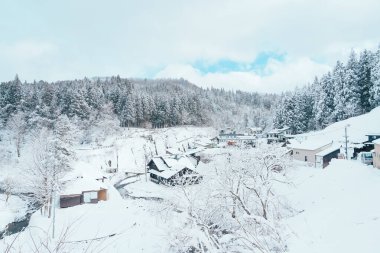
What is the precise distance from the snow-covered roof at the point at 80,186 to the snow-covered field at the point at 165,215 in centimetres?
212

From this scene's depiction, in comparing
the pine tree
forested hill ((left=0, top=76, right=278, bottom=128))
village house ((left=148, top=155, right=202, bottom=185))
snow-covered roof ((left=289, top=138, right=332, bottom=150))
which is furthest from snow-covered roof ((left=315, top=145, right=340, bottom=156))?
forested hill ((left=0, top=76, right=278, bottom=128))

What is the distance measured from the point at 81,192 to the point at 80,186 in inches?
36.2

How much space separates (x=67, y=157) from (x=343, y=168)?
33.6 meters

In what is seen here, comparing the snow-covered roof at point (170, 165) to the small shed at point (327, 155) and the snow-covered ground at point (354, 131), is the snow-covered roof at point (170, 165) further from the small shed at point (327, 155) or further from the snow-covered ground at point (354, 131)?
the snow-covered ground at point (354, 131)

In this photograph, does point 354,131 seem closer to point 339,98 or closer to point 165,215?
point 339,98

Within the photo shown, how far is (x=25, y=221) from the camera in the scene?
3006 centimetres

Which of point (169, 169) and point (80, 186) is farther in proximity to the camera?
point (169, 169)

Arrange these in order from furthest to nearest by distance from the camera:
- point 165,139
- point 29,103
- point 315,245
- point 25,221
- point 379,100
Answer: point 165,139 → point 29,103 → point 379,100 → point 25,221 → point 315,245

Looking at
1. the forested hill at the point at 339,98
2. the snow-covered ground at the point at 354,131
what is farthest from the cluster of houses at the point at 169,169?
the forested hill at the point at 339,98

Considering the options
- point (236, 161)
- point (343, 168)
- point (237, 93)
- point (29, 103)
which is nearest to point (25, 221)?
point (236, 161)

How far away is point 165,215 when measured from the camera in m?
22.1

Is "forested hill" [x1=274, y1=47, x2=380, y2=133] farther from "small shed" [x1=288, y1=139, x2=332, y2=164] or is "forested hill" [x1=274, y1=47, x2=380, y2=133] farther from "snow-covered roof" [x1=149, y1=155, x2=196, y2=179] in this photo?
"snow-covered roof" [x1=149, y1=155, x2=196, y2=179]

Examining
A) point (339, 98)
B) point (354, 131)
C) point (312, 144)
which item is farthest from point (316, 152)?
point (339, 98)

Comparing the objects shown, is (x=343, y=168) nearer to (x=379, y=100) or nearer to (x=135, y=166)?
(x=379, y=100)
